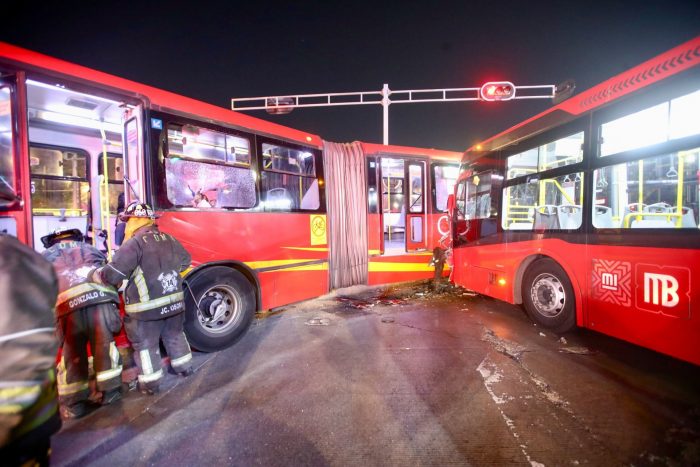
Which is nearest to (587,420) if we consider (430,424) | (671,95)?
(430,424)

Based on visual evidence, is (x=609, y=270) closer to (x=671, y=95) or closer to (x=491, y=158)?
(x=671, y=95)

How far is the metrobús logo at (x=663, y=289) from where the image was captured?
3018 mm

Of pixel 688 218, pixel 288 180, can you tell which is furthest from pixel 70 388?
pixel 688 218

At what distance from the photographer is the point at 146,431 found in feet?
8.89

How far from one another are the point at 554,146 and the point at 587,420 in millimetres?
3363

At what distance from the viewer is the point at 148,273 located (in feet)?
10.4

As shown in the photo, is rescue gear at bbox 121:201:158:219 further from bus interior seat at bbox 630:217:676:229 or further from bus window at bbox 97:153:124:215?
bus interior seat at bbox 630:217:676:229

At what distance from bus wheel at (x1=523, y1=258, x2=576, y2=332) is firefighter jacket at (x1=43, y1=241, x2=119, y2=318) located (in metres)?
5.32

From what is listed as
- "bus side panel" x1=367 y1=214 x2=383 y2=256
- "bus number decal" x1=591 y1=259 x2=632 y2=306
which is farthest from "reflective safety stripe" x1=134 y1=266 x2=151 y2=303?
"bus number decal" x1=591 y1=259 x2=632 y2=306

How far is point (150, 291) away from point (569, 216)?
502 cm

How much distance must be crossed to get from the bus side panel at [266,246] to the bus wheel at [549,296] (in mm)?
3449

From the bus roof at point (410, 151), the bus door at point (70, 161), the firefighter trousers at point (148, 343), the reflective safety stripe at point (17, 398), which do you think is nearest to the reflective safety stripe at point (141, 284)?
the firefighter trousers at point (148, 343)

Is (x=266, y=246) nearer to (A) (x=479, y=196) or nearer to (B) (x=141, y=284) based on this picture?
(B) (x=141, y=284)

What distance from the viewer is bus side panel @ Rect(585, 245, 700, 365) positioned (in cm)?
299
